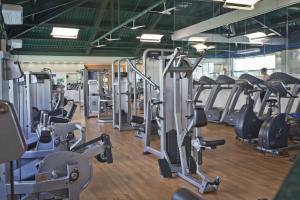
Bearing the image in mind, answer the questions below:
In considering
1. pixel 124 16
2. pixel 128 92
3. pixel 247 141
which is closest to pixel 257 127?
pixel 247 141

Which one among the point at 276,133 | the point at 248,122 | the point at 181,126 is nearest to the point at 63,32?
the point at 248,122

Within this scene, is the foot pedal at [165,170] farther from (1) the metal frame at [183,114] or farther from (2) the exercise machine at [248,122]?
(2) the exercise machine at [248,122]

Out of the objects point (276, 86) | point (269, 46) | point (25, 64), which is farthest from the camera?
point (25, 64)

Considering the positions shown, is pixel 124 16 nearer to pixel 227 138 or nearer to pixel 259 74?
pixel 259 74

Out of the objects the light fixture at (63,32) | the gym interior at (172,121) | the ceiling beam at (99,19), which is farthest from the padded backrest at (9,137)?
the light fixture at (63,32)

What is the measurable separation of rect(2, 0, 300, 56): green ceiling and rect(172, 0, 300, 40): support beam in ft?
0.62

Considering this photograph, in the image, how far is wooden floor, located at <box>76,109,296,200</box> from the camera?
3332 millimetres

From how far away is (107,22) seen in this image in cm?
1434

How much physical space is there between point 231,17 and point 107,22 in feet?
22.6

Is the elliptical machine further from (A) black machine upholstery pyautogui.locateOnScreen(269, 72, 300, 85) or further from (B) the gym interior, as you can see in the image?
(A) black machine upholstery pyautogui.locateOnScreen(269, 72, 300, 85)

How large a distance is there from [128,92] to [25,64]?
37.5 feet

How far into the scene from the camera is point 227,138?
642cm

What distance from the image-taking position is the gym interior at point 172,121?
279cm

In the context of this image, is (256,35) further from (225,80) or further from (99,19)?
(99,19)
